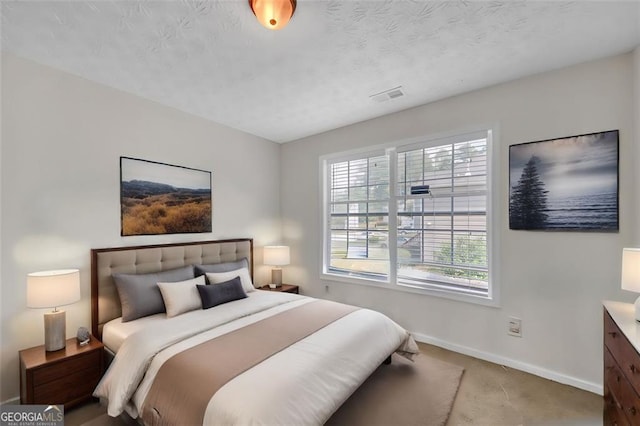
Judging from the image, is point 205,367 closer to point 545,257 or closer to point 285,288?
point 285,288

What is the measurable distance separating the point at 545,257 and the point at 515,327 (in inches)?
27.9

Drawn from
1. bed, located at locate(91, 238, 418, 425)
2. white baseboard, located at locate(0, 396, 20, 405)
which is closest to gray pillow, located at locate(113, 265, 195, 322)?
bed, located at locate(91, 238, 418, 425)

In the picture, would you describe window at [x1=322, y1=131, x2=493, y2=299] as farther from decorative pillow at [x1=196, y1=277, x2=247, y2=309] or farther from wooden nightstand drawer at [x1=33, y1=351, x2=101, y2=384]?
wooden nightstand drawer at [x1=33, y1=351, x2=101, y2=384]

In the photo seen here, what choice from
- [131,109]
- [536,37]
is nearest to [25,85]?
[131,109]

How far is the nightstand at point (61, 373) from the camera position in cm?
192

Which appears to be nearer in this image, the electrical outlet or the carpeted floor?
the carpeted floor

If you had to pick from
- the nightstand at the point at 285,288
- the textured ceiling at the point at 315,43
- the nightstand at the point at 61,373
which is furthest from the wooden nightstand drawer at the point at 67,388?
the textured ceiling at the point at 315,43

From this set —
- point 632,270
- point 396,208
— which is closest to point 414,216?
point 396,208

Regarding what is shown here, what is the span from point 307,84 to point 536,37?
177 cm

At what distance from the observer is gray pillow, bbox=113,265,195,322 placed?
2459mm

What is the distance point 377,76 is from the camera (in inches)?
98.3

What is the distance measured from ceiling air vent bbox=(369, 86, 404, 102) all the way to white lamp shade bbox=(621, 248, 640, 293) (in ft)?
6.89

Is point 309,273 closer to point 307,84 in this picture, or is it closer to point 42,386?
point 307,84

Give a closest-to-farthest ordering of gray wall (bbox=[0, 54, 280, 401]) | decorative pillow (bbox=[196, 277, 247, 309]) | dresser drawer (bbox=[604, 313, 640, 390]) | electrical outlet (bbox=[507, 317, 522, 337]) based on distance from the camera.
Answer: dresser drawer (bbox=[604, 313, 640, 390]) < gray wall (bbox=[0, 54, 280, 401]) < electrical outlet (bbox=[507, 317, 522, 337]) < decorative pillow (bbox=[196, 277, 247, 309])
